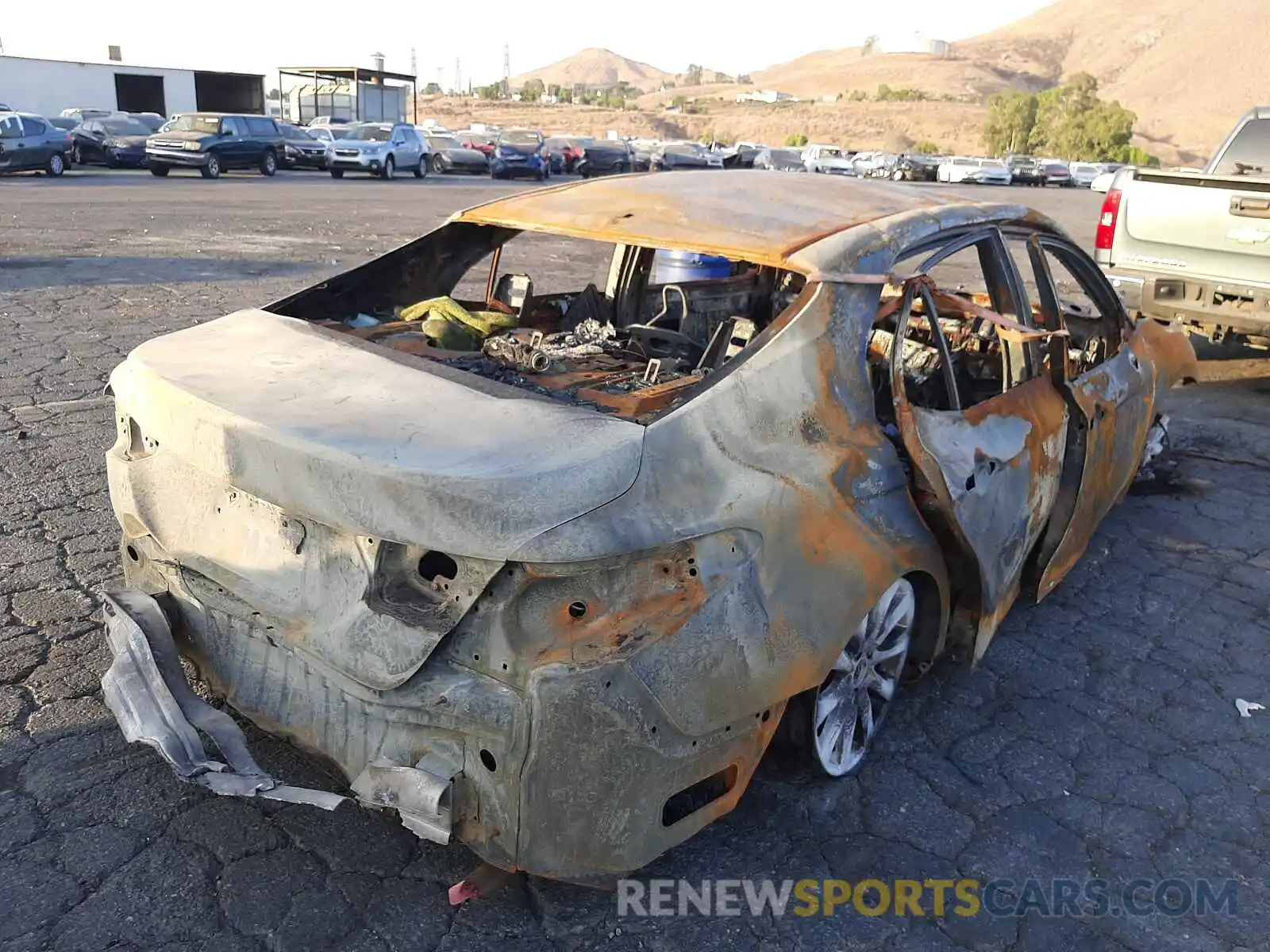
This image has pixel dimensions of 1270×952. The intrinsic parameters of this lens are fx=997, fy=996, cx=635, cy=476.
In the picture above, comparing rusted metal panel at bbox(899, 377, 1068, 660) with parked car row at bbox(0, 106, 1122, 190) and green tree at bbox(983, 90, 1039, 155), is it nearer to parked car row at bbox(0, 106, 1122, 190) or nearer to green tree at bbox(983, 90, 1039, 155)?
parked car row at bbox(0, 106, 1122, 190)

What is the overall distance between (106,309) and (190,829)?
7.05 m

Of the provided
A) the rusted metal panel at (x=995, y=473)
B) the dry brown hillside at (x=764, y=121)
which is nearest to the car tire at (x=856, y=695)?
the rusted metal panel at (x=995, y=473)

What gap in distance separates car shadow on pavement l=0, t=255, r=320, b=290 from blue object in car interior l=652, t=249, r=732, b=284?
5.85 metres

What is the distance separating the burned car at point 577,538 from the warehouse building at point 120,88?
41.5m

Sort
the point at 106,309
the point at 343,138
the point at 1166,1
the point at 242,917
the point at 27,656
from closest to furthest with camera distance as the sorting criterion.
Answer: the point at 242,917, the point at 27,656, the point at 106,309, the point at 343,138, the point at 1166,1

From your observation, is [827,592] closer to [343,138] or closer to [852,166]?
[343,138]

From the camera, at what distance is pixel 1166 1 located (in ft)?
447

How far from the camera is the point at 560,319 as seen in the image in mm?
4531

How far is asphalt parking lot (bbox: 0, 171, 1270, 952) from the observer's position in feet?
7.92

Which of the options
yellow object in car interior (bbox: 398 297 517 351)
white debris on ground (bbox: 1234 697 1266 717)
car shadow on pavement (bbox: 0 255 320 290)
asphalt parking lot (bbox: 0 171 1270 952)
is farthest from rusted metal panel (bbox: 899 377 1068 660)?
car shadow on pavement (bbox: 0 255 320 290)

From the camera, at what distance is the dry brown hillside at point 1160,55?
93.1m

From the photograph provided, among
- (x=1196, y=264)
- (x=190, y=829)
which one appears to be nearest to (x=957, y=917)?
(x=190, y=829)

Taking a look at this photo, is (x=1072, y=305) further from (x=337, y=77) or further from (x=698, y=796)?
(x=337, y=77)

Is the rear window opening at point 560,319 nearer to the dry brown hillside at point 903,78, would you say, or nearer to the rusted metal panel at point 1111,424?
the rusted metal panel at point 1111,424
